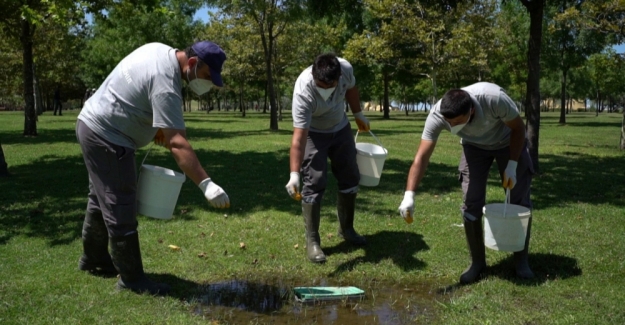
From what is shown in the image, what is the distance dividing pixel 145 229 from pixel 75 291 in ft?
6.65

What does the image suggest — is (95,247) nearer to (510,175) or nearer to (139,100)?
(139,100)

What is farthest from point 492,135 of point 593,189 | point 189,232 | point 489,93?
point 593,189

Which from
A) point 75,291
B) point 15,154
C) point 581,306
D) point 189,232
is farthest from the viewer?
point 15,154

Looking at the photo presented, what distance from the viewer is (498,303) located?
4434 millimetres

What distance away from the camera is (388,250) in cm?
599

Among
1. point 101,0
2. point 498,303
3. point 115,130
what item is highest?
point 101,0

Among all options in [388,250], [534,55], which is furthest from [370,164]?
[534,55]

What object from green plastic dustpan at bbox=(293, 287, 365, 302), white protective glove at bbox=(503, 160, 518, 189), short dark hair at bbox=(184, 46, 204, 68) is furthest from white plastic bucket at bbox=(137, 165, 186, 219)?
white protective glove at bbox=(503, 160, 518, 189)

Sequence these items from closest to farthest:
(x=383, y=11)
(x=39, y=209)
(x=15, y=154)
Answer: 1. (x=39, y=209)
2. (x=15, y=154)
3. (x=383, y=11)

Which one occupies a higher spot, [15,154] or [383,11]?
[383,11]

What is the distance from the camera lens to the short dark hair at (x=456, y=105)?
172 inches

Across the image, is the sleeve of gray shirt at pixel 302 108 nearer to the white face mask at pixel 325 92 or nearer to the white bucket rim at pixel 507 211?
the white face mask at pixel 325 92

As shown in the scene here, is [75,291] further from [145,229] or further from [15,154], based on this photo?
[15,154]

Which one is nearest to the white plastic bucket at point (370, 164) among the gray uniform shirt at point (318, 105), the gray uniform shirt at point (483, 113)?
the gray uniform shirt at point (318, 105)
